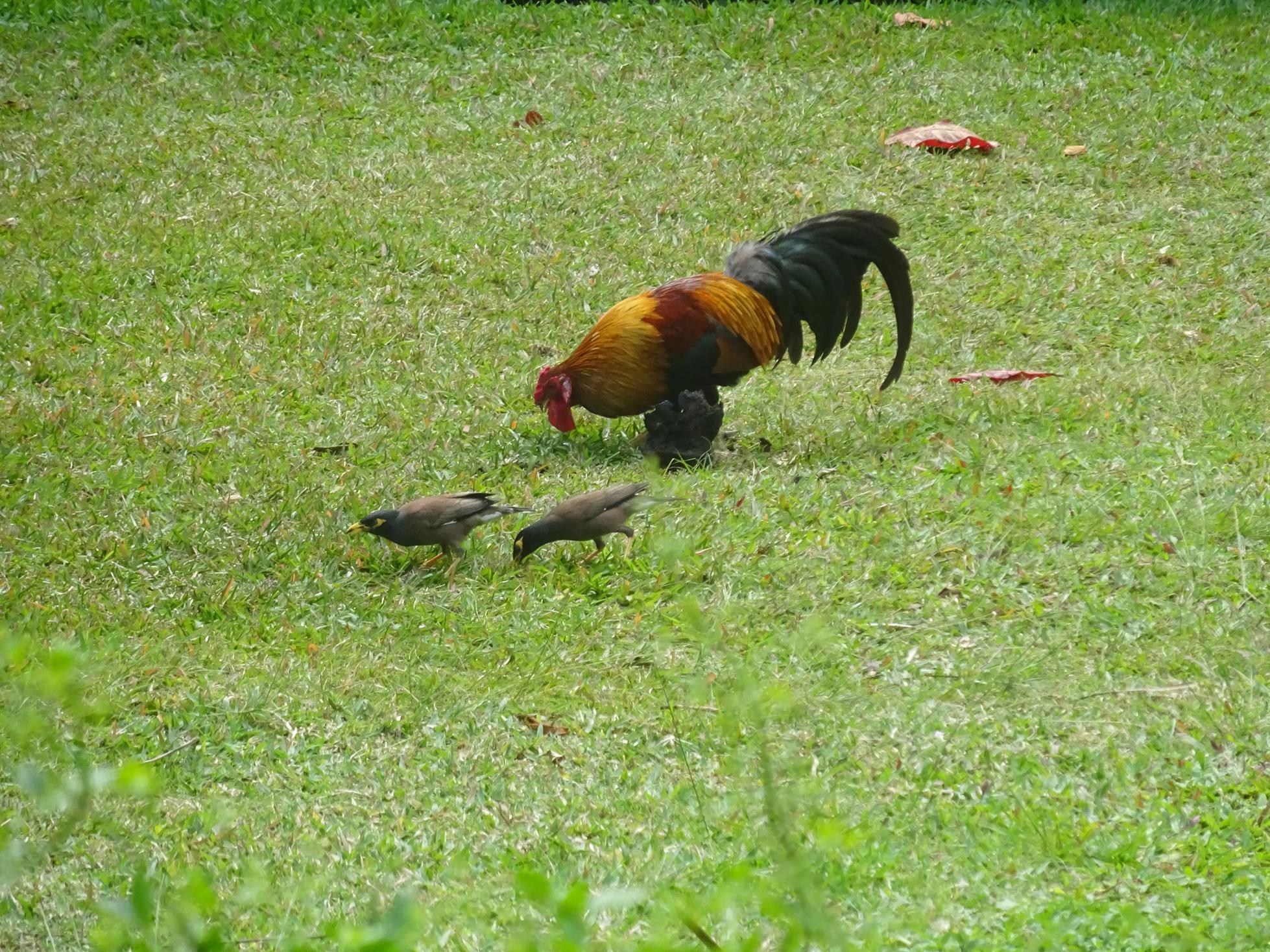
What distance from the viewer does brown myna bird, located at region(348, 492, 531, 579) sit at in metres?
5.36

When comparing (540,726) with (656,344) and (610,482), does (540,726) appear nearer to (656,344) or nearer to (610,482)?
(610,482)

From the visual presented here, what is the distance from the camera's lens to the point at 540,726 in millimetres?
4477

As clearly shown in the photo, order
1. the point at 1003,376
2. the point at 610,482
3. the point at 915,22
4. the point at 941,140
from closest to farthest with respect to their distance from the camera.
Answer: the point at 610,482 → the point at 1003,376 → the point at 941,140 → the point at 915,22

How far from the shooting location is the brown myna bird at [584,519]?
211 inches

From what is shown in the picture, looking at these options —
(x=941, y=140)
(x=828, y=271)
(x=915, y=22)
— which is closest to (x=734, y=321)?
(x=828, y=271)

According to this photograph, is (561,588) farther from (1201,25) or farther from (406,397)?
(1201,25)

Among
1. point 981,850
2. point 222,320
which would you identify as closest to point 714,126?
point 222,320

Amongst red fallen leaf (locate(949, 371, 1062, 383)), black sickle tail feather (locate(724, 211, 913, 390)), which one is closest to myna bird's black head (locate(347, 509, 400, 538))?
black sickle tail feather (locate(724, 211, 913, 390))

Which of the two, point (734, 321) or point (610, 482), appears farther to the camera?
point (734, 321)

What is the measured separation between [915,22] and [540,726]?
9262 mm

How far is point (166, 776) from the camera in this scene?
429cm

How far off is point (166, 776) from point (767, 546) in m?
2.31

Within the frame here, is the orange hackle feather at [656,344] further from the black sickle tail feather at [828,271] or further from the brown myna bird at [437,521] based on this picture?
the brown myna bird at [437,521]

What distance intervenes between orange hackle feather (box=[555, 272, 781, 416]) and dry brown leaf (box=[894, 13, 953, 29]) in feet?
21.0
